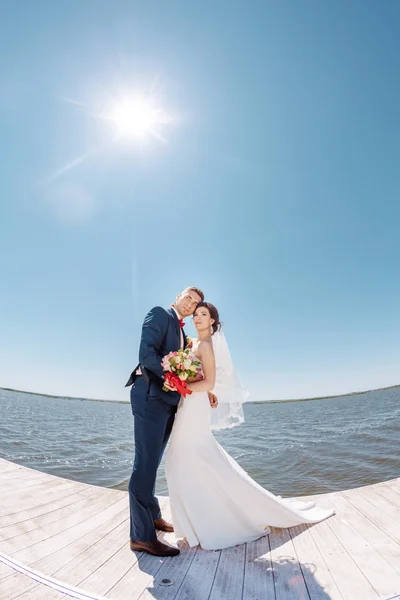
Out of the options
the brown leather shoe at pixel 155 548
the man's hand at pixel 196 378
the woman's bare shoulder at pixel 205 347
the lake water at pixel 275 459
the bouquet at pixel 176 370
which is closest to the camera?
the brown leather shoe at pixel 155 548

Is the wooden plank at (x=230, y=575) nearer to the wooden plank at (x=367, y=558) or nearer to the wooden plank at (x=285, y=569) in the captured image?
the wooden plank at (x=285, y=569)

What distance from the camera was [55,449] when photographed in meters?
11.5

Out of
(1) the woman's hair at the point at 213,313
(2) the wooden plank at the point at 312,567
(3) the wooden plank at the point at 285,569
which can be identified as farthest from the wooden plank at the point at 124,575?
(1) the woman's hair at the point at 213,313

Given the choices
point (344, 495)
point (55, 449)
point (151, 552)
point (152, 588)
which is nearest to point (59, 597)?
point (152, 588)

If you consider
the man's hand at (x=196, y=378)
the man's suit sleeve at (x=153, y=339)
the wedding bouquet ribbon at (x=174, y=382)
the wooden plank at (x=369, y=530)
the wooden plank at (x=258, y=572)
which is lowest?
the wooden plank at (x=258, y=572)

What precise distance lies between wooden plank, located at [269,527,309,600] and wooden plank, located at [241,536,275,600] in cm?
4

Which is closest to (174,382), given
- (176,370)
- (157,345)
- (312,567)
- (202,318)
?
(176,370)

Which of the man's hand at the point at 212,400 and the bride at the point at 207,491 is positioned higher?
the man's hand at the point at 212,400

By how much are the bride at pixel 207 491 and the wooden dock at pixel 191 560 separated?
0.12 metres

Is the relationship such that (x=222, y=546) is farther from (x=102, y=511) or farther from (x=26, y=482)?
(x=26, y=482)

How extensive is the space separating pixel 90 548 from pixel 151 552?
1.80ft

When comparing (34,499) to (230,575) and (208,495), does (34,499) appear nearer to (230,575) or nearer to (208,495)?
(208,495)

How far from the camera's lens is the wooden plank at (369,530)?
107 inches

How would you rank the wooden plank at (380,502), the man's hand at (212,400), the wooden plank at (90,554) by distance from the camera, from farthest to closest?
the man's hand at (212,400), the wooden plank at (380,502), the wooden plank at (90,554)
